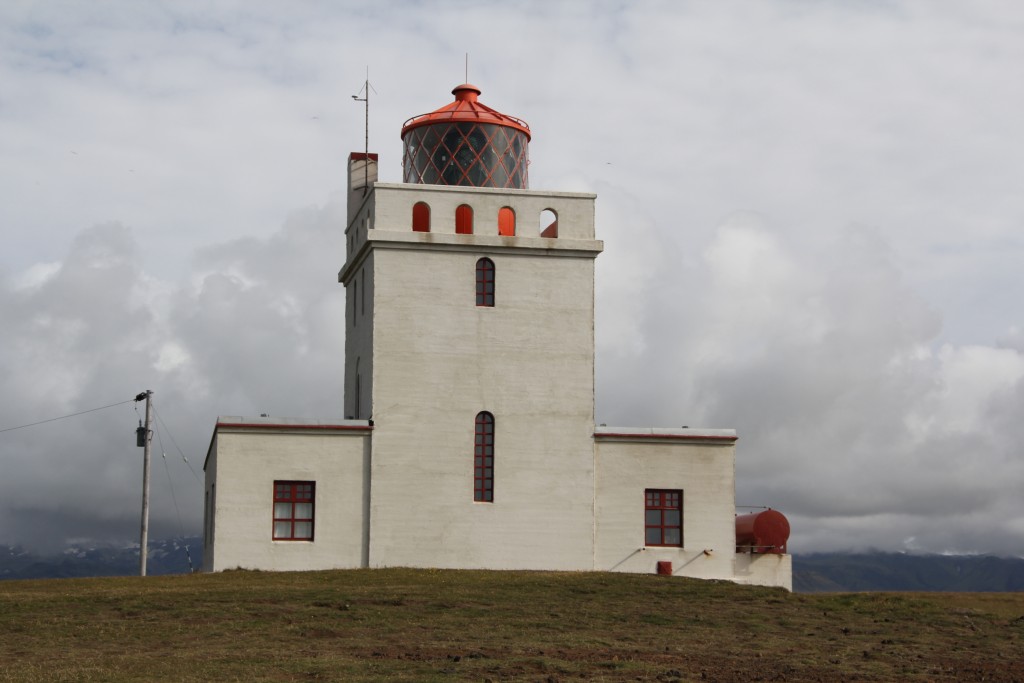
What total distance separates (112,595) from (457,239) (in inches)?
594

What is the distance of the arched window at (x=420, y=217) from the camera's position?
46.4 meters

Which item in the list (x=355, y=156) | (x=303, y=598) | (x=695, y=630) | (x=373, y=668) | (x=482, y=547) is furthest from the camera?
(x=355, y=156)

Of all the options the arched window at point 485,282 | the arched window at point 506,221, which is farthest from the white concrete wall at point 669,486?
the arched window at point 506,221

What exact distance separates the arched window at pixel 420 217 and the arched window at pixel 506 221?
225 cm

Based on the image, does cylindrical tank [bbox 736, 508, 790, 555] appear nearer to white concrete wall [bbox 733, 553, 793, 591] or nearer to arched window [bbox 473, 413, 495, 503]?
white concrete wall [bbox 733, 553, 793, 591]

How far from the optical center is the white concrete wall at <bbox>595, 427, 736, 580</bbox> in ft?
149

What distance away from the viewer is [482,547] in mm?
44656

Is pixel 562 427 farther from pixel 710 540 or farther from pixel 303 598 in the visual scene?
pixel 303 598

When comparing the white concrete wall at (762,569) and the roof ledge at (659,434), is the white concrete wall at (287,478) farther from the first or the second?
the white concrete wall at (762,569)

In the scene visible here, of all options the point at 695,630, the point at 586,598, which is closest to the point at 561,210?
the point at 586,598

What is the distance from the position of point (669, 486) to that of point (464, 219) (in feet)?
33.8

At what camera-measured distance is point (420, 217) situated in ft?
152

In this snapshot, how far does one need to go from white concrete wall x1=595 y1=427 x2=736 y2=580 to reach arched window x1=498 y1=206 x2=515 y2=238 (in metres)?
6.78

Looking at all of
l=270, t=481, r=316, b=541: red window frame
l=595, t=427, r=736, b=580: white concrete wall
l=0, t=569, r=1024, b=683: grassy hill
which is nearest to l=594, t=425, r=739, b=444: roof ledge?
→ l=595, t=427, r=736, b=580: white concrete wall
